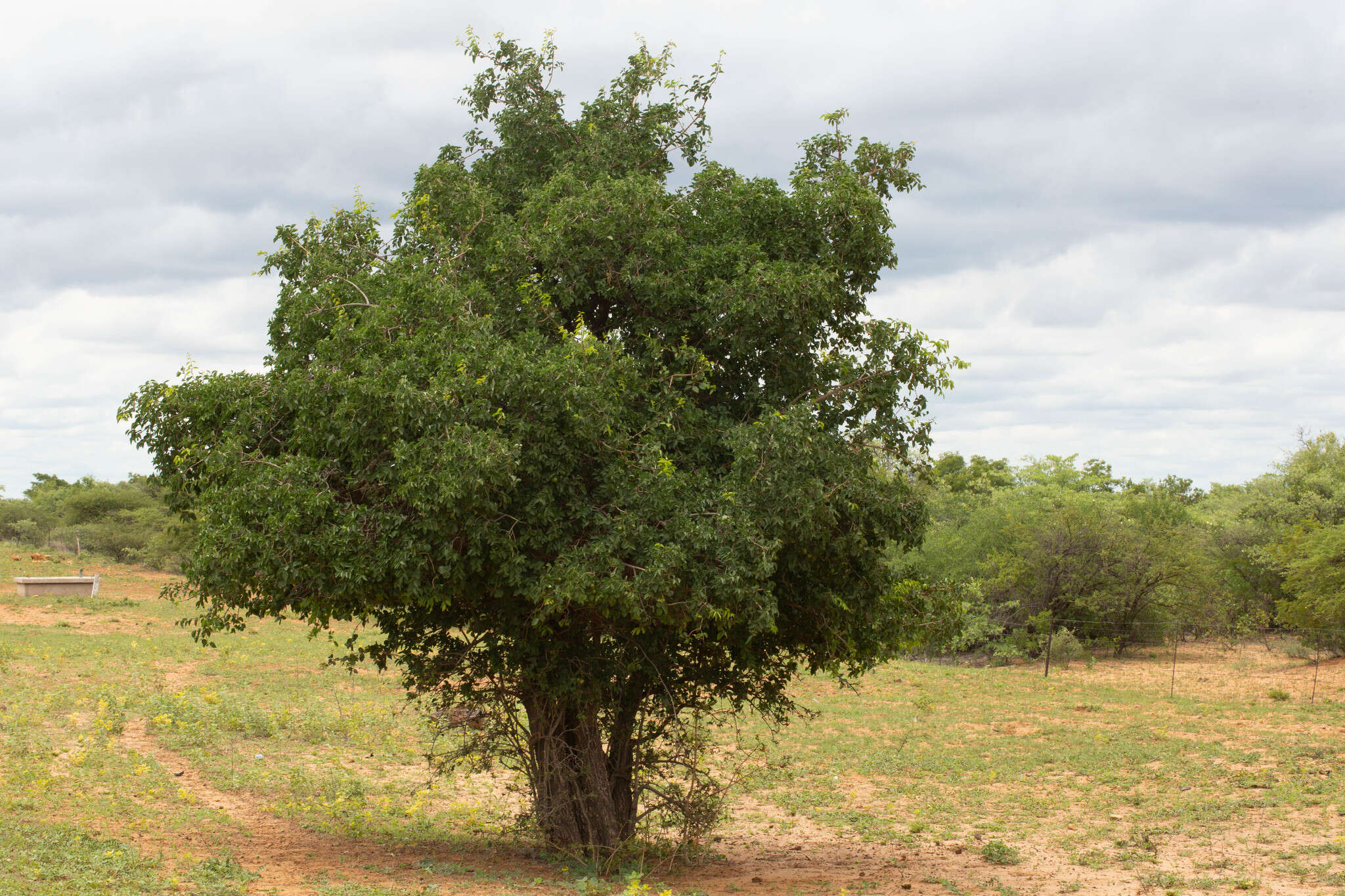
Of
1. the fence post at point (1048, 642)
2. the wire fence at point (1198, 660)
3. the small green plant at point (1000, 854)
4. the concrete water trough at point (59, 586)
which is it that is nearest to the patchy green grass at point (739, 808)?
the small green plant at point (1000, 854)

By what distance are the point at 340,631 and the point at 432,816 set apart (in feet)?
68.7

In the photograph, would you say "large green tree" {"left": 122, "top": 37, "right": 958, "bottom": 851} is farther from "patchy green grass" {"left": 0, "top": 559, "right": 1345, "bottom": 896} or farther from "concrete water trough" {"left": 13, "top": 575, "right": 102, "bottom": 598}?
"concrete water trough" {"left": 13, "top": 575, "right": 102, "bottom": 598}

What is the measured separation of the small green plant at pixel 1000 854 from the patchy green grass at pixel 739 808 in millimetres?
33

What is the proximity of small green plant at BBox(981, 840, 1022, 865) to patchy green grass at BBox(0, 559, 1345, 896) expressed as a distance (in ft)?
0.11

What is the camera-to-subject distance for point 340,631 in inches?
1243

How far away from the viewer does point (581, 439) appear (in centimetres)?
750

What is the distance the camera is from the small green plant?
10.7 meters

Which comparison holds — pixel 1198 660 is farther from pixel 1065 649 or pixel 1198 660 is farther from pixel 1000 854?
pixel 1000 854

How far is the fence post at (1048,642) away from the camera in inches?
1075

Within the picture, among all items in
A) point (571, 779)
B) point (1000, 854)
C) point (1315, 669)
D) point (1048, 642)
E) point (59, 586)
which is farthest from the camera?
point (59, 586)

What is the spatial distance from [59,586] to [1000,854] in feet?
99.6

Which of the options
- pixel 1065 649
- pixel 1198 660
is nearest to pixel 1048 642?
pixel 1065 649

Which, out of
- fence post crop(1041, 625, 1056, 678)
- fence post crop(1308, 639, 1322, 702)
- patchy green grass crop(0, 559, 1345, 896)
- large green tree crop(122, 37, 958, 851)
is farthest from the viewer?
fence post crop(1041, 625, 1056, 678)

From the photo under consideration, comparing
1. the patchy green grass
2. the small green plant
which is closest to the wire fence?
the patchy green grass
